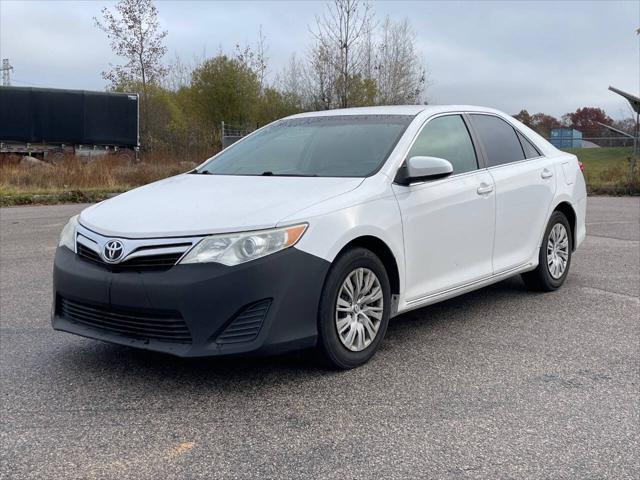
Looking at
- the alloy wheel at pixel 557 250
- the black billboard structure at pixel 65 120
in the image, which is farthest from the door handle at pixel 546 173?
the black billboard structure at pixel 65 120

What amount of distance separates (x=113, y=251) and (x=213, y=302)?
64 centimetres

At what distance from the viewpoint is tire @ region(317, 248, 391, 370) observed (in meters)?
3.80

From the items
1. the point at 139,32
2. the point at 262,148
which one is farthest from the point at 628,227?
the point at 139,32

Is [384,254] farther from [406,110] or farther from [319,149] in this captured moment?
[406,110]

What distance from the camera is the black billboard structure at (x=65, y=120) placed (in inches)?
1046

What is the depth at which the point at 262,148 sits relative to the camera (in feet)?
17.3

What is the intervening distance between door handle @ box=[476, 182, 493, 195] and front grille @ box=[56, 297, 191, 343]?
2558 mm

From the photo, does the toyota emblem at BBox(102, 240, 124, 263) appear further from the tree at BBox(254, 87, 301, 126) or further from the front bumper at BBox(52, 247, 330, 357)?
the tree at BBox(254, 87, 301, 126)

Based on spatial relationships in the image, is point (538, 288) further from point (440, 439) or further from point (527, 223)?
point (440, 439)

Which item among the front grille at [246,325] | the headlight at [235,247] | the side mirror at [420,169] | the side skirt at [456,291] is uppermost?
the side mirror at [420,169]

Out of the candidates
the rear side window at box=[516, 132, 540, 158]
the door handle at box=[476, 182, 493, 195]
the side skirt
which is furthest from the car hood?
the rear side window at box=[516, 132, 540, 158]

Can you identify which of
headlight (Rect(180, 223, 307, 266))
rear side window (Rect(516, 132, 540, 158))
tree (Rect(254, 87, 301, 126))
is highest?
tree (Rect(254, 87, 301, 126))

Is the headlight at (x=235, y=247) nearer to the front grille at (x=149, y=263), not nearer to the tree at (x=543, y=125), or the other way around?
the front grille at (x=149, y=263)

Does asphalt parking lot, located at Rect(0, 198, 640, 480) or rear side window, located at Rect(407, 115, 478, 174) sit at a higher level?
rear side window, located at Rect(407, 115, 478, 174)
